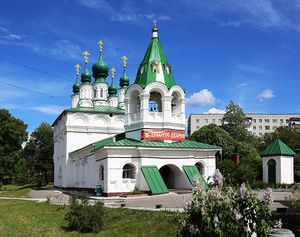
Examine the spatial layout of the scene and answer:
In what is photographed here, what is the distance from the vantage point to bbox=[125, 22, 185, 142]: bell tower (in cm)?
2789

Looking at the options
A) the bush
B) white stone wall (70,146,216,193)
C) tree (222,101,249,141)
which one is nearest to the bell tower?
white stone wall (70,146,216,193)

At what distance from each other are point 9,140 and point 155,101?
102ft

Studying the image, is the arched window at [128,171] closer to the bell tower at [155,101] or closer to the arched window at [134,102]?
the bell tower at [155,101]

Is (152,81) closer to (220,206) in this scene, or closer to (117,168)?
(117,168)

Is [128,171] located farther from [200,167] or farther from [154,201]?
[200,167]

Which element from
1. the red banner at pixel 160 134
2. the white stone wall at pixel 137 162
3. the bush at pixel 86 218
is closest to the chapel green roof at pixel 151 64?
the red banner at pixel 160 134

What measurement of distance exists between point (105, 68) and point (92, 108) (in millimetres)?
4663

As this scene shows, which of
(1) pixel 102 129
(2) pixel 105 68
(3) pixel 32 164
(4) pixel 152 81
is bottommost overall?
(3) pixel 32 164

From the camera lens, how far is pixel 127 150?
2642 cm

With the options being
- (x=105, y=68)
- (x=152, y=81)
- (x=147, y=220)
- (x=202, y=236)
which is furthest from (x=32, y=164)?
(x=202, y=236)

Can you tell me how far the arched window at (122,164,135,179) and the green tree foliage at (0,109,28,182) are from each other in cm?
3031

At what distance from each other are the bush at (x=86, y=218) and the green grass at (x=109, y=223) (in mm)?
311

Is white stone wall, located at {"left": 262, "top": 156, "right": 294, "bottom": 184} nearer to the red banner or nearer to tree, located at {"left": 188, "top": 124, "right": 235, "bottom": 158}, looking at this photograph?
the red banner

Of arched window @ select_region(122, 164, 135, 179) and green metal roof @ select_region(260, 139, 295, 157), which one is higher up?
green metal roof @ select_region(260, 139, 295, 157)
